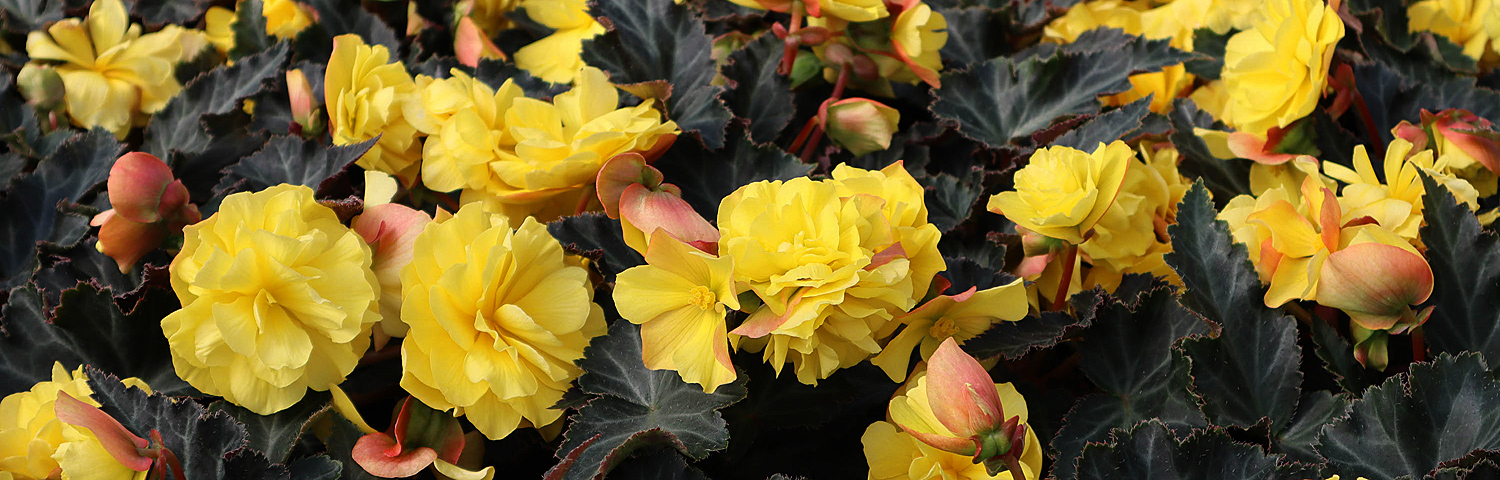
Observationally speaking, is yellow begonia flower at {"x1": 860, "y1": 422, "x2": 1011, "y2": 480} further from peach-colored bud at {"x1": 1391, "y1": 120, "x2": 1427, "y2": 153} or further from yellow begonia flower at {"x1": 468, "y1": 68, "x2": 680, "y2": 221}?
peach-colored bud at {"x1": 1391, "y1": 120, "x2": 1427, "y2": 153}

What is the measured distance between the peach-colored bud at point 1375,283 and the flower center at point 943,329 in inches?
9.9

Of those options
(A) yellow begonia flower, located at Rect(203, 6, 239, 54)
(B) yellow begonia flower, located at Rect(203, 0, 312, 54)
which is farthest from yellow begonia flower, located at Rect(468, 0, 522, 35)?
(A) yellow begonia flower, located at Rect(203, 6, 239, 54)

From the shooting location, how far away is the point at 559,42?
3.45 ft

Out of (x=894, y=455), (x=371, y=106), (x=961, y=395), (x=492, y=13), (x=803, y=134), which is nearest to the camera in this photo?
(x=961, y=395)

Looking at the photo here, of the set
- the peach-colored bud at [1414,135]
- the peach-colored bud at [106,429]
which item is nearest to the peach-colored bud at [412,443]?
the peach-colored bud at [106,429]

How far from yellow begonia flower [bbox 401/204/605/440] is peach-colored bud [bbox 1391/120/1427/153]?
0.70 metres

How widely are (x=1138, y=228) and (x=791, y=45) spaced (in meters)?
0.34

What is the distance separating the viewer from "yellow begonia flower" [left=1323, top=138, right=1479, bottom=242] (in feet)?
2.56

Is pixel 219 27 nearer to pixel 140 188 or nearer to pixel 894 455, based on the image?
pixel 140 188

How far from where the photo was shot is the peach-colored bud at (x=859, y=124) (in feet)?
2.90

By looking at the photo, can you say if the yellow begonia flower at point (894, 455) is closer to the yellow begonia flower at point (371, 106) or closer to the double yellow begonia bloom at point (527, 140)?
the double yellow begonia bloom at point (527, 140)

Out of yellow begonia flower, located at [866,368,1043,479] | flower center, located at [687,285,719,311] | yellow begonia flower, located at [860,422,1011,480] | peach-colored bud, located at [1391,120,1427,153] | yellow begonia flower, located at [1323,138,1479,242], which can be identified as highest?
flower center, located at [687,285,719,311]

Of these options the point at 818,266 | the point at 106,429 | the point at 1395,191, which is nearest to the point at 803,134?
the point at 818,266

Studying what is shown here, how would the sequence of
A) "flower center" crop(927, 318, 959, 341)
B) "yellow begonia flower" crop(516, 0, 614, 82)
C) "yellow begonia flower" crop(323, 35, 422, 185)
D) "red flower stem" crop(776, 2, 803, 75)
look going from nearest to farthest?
"flower center" crop(927, 318, 959, 341) < "yellow begonia flower" crop(323, 35, 422, 185) < "red flower stem" crop(776, 2, 803, 75) < "yellow begonia flower" crop(516, 0, 614, 82)
